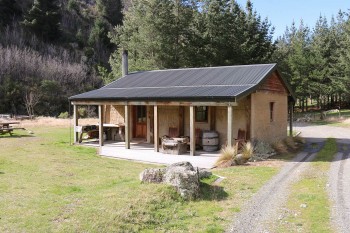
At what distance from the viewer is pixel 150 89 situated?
1683cm

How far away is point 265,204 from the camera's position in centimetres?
775

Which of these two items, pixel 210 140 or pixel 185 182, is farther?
pixel 210 140

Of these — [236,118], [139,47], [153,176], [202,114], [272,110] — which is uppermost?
[139,47]

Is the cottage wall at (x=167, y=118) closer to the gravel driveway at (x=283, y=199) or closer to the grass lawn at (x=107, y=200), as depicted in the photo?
the grass lawn at (x=107, y=200)

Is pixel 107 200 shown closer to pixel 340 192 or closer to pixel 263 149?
pixel 340 192

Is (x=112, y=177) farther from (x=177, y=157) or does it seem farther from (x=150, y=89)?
(x=150, y=89)

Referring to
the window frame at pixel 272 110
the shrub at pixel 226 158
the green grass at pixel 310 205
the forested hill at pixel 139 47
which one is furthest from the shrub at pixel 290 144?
the forested hill at pixel 139 47

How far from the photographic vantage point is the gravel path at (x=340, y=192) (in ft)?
21.6

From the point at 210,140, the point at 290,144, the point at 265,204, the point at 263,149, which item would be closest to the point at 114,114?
the point at 210,140

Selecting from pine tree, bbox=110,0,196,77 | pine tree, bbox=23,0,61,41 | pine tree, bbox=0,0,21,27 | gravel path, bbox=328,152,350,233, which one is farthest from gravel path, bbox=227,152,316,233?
pine tree, bbox=0,0,21,27

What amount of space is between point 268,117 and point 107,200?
11169mm

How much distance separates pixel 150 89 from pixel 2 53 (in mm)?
41455

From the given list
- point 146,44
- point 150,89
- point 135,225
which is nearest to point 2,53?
point 146,44

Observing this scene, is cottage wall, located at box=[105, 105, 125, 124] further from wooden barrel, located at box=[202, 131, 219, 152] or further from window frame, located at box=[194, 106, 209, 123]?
wooden barrel, located at box=[202, 131, 219, 152]
